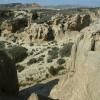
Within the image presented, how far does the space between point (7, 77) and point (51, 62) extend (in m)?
13.9

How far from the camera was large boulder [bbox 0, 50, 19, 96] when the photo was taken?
15586 mm

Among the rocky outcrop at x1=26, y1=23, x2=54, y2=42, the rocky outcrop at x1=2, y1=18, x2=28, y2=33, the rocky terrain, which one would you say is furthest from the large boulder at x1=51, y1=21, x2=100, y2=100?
the rocky outcrop at x1=2, y1=18, x2=28, y2=33

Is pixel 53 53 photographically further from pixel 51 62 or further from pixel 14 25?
pixel 14 25

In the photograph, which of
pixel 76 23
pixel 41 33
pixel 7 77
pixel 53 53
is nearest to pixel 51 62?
pixel 53 53

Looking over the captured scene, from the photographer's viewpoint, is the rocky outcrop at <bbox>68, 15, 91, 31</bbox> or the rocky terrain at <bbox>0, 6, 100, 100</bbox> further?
the rocky outcrop at <bbox>68, 15, 91, 31</bbox>

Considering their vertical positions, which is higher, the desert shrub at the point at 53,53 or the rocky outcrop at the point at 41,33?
the rocky outcrop at the point at 41,33

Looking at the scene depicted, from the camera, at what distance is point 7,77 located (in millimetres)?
15883

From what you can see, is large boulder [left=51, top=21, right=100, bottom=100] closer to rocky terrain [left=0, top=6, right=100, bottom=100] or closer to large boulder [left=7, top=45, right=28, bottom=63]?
rocky terrain [left=0, top=6, right=100, bottom=100]

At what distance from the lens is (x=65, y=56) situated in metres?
30.9

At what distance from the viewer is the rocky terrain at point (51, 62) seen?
12.6m

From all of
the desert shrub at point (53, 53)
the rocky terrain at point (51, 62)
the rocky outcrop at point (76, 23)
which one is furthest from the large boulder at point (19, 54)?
the rocky outcrop at point (76, 23)

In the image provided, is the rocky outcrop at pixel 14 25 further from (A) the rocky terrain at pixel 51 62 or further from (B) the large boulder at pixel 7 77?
(B) the large boulder at pixel 7 77

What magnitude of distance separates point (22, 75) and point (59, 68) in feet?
10.5

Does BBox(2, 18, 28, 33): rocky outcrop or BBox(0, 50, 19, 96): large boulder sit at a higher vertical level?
BBox(0, 50, 19, 96): large boulder
